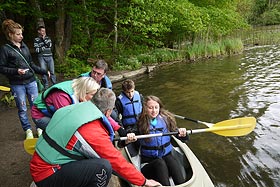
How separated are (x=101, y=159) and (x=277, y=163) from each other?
305 centimetres

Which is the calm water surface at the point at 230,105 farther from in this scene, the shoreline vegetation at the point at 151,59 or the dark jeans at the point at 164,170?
the dark jeans at the point at 164,170

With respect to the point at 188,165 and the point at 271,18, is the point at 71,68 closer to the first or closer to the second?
the point at 188,165

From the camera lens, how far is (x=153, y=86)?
8.82 meters

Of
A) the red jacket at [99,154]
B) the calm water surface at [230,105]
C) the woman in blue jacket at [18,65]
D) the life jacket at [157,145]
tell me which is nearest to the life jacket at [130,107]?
the life jacket at [157,145]

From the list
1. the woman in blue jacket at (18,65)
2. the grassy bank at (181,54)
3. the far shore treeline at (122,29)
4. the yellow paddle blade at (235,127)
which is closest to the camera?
the woman in blue jacket at (18,65)

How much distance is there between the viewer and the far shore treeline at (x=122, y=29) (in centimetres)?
902

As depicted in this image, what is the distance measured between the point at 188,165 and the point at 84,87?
1646mm

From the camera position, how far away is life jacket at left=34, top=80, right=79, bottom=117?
256cm

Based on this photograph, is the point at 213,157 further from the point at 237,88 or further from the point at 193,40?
the point at 193,40

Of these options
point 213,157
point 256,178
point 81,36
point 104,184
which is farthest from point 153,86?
point 104,184

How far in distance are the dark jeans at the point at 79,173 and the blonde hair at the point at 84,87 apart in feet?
1.96

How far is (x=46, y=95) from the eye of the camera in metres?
2.66

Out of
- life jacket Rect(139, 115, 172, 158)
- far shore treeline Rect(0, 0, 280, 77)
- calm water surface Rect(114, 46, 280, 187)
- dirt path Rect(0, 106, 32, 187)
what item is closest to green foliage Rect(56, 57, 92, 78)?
far shore treeline Rect(0, 0, 280, 77)

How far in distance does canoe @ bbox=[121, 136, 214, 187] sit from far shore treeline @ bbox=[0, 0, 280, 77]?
534 centimetres
